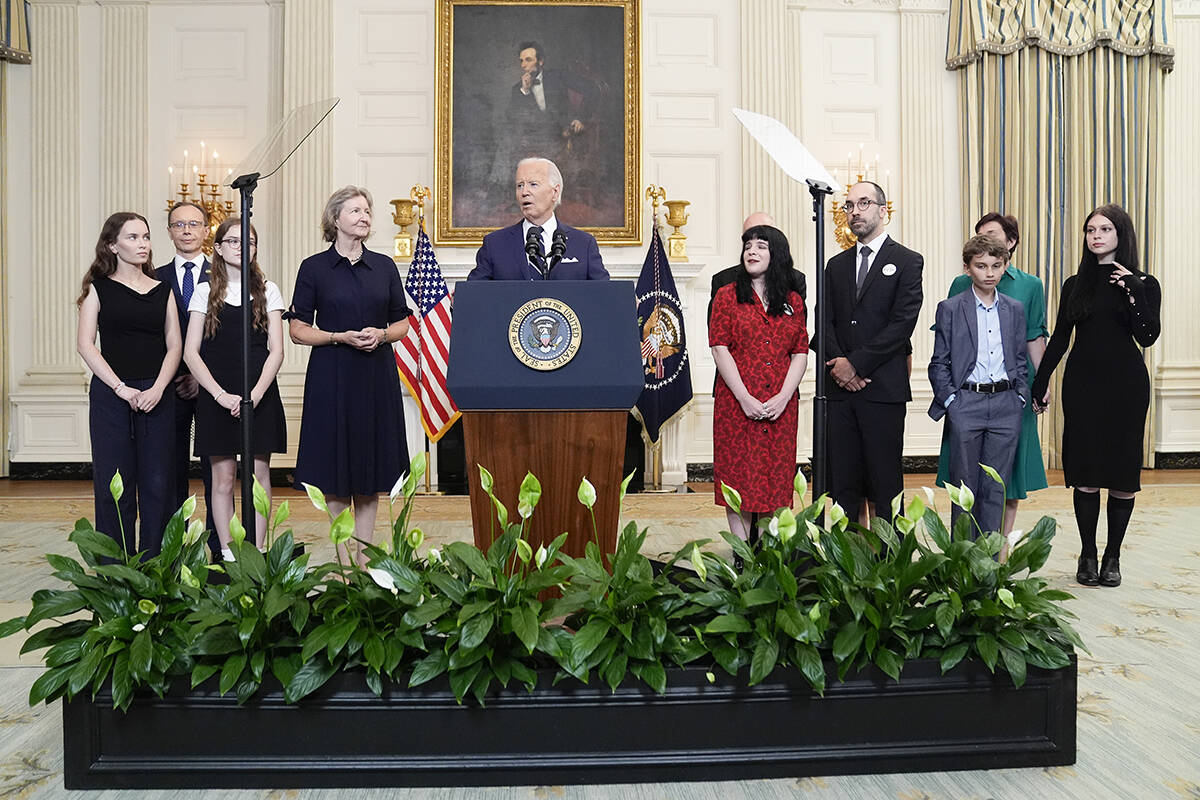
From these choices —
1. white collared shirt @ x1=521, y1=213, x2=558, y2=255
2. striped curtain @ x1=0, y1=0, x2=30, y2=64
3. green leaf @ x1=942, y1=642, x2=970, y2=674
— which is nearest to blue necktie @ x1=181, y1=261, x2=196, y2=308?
white collared shirt @ x1=521, y1=213, x2=558, y2=255

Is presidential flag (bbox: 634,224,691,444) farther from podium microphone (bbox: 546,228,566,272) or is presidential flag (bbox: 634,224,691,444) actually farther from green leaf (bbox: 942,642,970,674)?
green leaf (bbox: 942,642,970,674)

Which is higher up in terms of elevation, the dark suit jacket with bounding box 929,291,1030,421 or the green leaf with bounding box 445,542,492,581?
the dark suit jacket with bounding box 929,291,1030,421

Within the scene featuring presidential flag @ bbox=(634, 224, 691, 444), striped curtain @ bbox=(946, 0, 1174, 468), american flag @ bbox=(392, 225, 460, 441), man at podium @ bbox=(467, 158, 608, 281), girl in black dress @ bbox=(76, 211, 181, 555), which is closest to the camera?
man at podium @ bbox=(467, 158, 608, 281)

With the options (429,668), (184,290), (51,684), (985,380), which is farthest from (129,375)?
(985,380)

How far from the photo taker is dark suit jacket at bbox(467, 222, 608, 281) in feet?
9.91

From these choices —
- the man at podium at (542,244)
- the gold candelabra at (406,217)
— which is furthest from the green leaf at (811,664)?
the gold candelabra at (406,217)


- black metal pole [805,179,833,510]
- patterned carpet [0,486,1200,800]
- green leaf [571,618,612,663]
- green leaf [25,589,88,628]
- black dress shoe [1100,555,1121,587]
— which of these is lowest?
patterned carpet [0,486,1200,800]

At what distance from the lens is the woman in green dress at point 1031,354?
3844mm

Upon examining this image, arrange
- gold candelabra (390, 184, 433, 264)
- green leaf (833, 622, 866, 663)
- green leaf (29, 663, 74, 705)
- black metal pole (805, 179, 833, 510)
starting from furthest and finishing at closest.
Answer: gold candelabra (390, 184, 433, 264) < black metal pole (805, 179, 833, 510) < green leaf (833, 622, 866, 663) < green leaf (29, 663, 74, 705)

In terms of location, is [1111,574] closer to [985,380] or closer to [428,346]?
[985,380]

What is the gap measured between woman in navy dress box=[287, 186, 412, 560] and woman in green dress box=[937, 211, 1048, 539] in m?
2.22

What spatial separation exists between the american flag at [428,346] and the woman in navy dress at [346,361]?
2827 millimetres

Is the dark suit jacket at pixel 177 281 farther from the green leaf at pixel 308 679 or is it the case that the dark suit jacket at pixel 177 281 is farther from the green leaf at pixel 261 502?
the green leaf at pixel 308 679

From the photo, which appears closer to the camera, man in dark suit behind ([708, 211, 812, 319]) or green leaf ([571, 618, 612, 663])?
green leaf ([571, 618, 612, 663])
